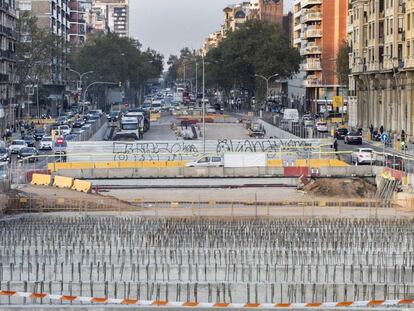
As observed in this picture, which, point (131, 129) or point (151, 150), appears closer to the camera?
point (151, 150)

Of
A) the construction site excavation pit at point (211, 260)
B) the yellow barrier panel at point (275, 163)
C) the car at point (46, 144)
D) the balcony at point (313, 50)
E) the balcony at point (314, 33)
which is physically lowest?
the construction site excavation pit at point (211, 260)

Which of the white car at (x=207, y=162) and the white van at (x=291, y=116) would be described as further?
the white van at (x=291, y=116)

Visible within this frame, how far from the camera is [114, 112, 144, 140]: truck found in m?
87.5

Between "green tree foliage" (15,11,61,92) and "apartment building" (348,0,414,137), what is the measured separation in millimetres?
35107

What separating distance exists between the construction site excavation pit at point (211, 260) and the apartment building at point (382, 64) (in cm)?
4610

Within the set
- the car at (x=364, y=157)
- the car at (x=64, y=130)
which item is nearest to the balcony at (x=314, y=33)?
the car at (x=64, y=130)

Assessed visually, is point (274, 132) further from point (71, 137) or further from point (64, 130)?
point (71, 137)

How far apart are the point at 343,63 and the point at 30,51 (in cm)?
3387

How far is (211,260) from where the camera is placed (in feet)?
122

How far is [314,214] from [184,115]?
80.7 metres

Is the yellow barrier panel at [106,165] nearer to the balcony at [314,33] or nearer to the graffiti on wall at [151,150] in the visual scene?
the graffiti on wall at [151,150]

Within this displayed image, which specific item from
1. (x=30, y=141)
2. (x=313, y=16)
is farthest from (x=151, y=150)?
(x=313, y=16)

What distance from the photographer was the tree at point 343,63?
13162cm

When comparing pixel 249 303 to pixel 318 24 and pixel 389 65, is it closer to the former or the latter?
pixel 389 65
